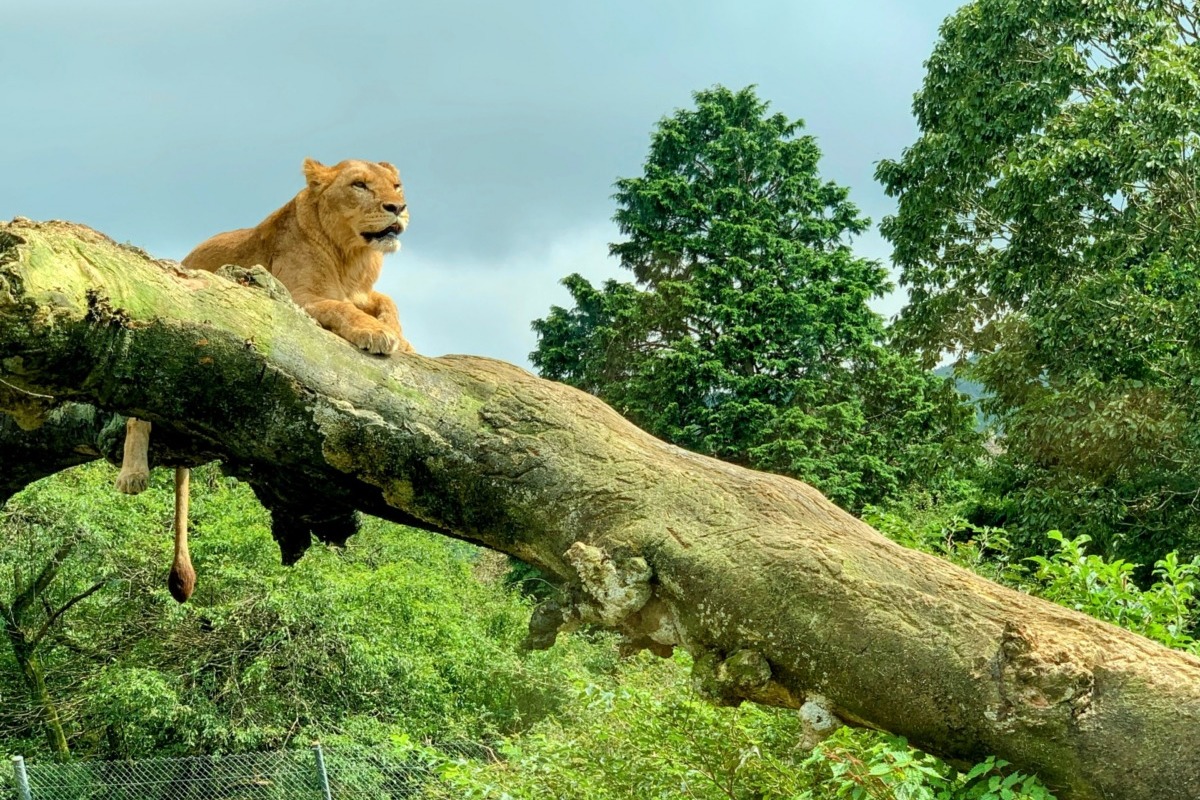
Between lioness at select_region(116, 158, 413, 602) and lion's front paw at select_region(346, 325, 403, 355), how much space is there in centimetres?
89

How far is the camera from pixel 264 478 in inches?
175

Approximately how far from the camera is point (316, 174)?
21.7 ft

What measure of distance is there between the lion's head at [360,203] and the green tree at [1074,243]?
11.8m

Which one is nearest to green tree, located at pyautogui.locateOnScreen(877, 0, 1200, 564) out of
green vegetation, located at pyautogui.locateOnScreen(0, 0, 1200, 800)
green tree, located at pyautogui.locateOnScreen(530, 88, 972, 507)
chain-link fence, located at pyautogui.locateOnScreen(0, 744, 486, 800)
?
green vegetation, located at pyautogui.locateOnScreen(0, 0, 1200, 800)

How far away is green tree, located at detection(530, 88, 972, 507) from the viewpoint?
2544 cm

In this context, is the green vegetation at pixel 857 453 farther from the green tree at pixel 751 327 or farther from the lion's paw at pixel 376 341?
the lion's paw at pixel 376 341

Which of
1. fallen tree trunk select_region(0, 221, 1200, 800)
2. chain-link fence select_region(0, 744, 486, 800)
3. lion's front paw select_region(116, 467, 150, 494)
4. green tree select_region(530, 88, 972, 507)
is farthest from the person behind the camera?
green tree select_region(530, 88, 972, 507)

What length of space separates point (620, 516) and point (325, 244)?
2.89 m

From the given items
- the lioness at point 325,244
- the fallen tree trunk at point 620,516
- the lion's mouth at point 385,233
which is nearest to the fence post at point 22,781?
the lioness at point 325,244

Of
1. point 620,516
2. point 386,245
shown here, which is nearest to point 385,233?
point 386,245

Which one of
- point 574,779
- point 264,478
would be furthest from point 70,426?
point 574,779

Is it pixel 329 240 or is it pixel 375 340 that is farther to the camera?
pixel 329 240

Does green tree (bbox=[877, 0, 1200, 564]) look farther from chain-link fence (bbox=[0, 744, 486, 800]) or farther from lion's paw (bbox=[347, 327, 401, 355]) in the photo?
lion's paw (bbox=[347, 327, 401, 355])

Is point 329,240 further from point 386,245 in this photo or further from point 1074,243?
point 1074,243
